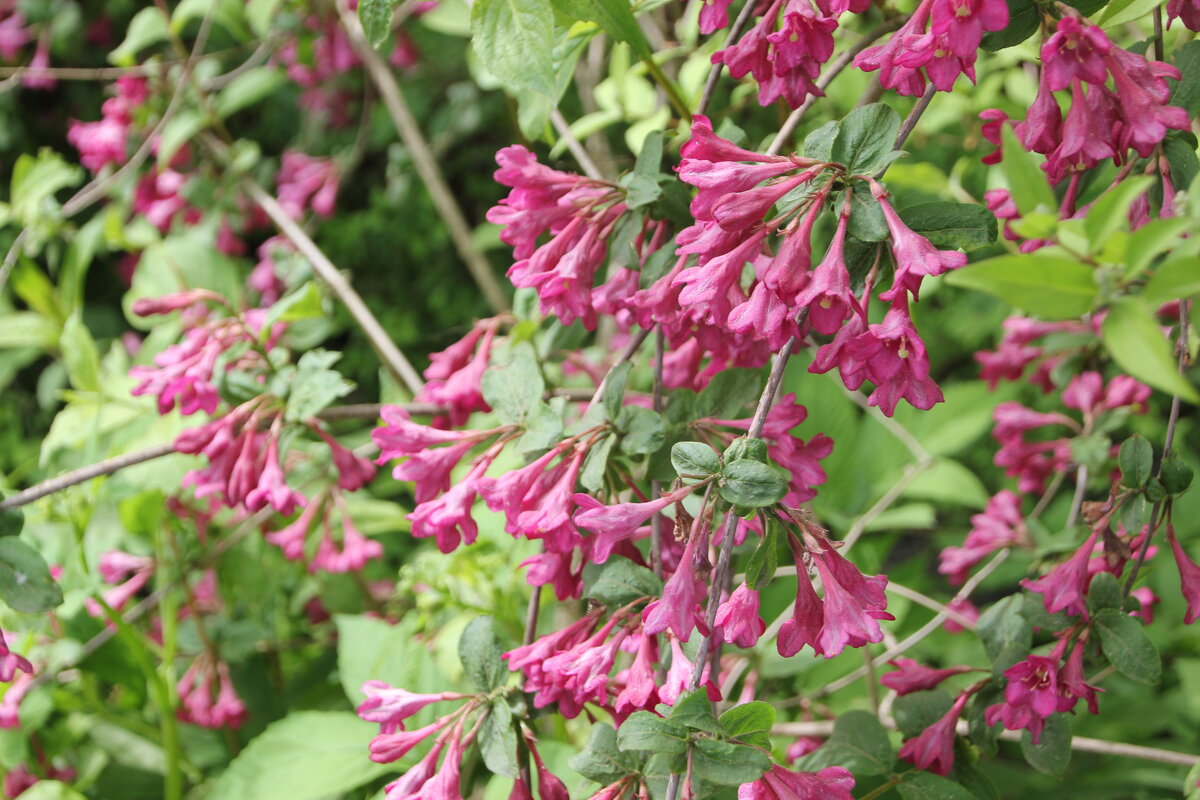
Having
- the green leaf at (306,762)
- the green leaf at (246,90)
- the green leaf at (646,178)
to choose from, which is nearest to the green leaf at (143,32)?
the green leaf at (246,90)

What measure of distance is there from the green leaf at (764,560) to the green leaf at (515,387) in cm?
30

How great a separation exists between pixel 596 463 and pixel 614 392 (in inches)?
2.7

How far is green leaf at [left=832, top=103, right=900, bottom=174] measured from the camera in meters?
0.69

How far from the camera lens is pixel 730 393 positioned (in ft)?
2.92

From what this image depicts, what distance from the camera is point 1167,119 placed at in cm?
68

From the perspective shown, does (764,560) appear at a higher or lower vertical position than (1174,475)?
higher

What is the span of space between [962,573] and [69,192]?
109 inches

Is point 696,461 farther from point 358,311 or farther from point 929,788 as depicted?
point 358,311

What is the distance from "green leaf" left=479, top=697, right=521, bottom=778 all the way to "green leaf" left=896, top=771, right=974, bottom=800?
37 cm

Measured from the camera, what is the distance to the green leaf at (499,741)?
32.4 inches

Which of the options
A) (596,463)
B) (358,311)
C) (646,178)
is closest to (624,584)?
(596,463)

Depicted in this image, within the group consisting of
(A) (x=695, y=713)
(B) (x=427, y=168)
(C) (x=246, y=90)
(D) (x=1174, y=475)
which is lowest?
(D) (x=1174, y=475)

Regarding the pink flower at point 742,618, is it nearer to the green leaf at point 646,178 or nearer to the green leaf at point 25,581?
the green leaf at point 646,178

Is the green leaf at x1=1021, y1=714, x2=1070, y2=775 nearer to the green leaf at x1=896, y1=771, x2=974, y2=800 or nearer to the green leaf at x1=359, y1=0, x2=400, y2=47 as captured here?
the green leaf at x1=896, y1=771, x2=974, y2=800
